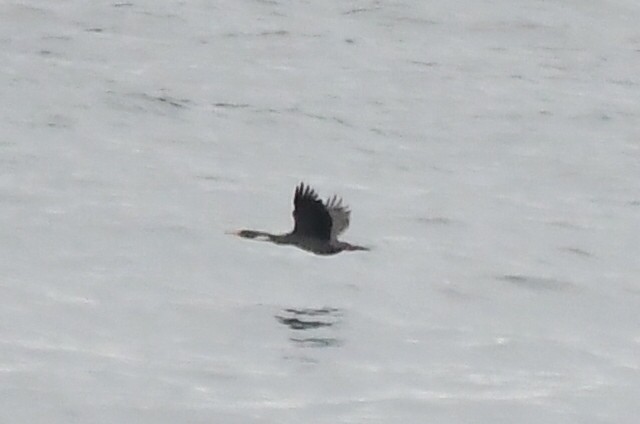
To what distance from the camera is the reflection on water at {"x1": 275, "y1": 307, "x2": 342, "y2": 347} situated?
11.8 metres

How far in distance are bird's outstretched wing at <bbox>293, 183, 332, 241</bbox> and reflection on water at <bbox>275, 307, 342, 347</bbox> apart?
0.46m

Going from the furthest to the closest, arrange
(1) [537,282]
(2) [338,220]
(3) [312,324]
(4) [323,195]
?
(4) [323,195]
(1) [537,282]
(2) [338,220]
(3) [312,324]

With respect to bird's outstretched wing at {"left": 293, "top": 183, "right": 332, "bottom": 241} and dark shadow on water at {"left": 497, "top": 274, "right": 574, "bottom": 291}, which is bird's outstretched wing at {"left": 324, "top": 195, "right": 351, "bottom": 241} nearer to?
bird's outstretched wing at {"left": 293, "top": 183, "right": 332, "bottom": 241}

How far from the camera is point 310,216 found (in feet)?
40.0

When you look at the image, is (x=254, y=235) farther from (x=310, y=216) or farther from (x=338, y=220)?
(x=310, y=216)

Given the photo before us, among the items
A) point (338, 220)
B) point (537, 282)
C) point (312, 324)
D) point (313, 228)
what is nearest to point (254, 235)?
point (338, 220)

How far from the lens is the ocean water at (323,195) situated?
1102 cm

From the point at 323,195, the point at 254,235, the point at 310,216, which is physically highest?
the point at 310,216

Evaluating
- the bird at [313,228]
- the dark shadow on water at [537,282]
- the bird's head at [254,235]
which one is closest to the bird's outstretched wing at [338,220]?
the bird at [313,228]

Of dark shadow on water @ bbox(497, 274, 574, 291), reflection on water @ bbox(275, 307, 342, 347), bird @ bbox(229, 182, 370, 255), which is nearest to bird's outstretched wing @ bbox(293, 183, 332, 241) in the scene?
bird @ bbox(229, 182, 370, 255)

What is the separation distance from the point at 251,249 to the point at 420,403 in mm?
3427

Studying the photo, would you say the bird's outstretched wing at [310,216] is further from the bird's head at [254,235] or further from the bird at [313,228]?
the bird's head at [254,235]

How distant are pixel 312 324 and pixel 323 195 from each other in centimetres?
349

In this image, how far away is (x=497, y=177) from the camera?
16.4 metres
